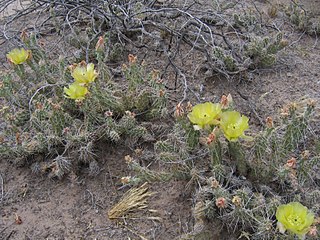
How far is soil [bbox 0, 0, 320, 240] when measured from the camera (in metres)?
2.70

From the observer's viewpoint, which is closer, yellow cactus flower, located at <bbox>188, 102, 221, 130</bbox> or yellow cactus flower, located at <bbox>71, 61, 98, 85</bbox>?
yellow cactus flower, located at <bbox>188, 102, 221, 130</bbox>

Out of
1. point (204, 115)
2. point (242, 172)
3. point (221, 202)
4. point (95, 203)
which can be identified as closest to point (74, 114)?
point (95, 203)

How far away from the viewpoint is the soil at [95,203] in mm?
2697

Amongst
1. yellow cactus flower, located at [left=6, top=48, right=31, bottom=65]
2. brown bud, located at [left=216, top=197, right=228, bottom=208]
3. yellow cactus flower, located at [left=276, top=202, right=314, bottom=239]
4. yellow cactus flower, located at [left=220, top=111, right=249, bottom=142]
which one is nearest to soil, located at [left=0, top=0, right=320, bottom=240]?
brown bud, located at [left=216, top=197, right=228, bottom=208]

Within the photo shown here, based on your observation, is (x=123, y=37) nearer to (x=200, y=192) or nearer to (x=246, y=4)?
(x=246, y=4)

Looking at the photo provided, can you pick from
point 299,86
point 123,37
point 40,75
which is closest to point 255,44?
point 299,86

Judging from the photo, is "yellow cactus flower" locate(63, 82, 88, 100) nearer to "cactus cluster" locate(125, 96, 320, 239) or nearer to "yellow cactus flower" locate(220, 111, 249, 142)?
"cactus cluster" locate(125, 96, 320, 239)

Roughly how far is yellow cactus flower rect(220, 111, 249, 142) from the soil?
0.51 meters

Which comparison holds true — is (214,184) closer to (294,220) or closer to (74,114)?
(294,220)

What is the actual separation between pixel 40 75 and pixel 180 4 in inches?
73.4

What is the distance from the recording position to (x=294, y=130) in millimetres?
2576

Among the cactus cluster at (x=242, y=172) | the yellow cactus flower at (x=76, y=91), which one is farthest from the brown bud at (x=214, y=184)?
the yellow cactus flower at (x=76, y=91)

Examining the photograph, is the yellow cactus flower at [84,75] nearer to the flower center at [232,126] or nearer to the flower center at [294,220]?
the flower center at [232,126]

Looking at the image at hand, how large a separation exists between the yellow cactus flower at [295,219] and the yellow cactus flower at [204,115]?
573mm
